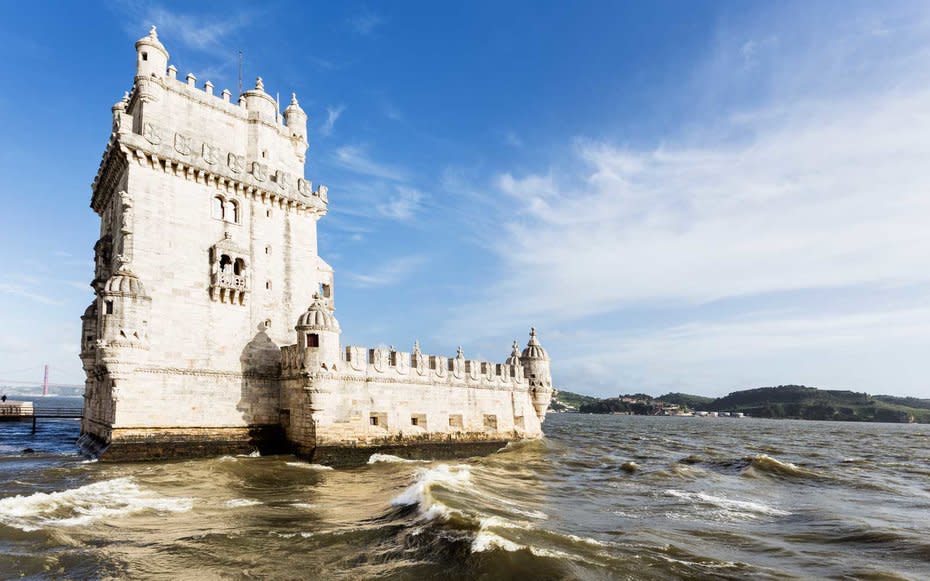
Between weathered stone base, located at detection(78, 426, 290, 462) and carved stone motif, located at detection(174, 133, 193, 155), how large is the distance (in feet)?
42.5

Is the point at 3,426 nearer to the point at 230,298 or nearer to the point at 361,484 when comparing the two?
the point at 230,298

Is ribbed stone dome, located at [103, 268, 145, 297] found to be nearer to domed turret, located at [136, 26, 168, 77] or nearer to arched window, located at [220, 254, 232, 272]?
arched window, located at [220, 254, 232, 272]

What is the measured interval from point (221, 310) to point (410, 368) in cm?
998

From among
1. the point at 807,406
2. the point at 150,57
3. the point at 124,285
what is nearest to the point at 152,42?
the point at 150,57

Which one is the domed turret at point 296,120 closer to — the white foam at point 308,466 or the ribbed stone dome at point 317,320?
the ribbed stone dome at point 317,320

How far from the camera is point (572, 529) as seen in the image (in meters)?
14.9

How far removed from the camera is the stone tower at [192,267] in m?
23.9

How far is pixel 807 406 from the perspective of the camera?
14962 cm

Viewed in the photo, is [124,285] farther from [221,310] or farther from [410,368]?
[410,368]

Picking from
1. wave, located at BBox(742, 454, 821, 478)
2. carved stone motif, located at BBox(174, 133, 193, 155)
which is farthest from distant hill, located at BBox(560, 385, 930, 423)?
carved stone motif, located at BBox(174, 133, 193, 155)

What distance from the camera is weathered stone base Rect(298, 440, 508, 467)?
2569 cm

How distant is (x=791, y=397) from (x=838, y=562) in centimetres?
18283

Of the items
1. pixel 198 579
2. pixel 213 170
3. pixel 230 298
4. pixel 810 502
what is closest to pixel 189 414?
pixel 230 298

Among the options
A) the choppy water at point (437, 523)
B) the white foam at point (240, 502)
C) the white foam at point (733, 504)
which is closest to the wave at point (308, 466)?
the choppy water at point (437, 523)
